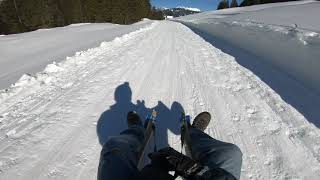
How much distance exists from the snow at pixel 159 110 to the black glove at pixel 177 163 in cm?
101

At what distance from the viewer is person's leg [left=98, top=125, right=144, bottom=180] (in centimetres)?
215

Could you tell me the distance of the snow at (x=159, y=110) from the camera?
323cm

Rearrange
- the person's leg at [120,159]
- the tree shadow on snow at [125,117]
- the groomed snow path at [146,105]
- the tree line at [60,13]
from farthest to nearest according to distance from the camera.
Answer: the tree line at [60,13] < the tree shadow on snow at [125,117] < the groomed snow path at [146,105] < the person's leg at [120,159]

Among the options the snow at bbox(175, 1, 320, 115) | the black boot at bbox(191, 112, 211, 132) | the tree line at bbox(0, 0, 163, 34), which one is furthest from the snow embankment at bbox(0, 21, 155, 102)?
the tree line at bbox(0, 0, 163, 34)

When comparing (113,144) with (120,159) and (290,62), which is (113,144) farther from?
(290,62)

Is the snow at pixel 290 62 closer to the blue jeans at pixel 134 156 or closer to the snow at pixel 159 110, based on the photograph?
the snow at pixel 159 110

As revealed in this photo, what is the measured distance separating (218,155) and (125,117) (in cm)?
216

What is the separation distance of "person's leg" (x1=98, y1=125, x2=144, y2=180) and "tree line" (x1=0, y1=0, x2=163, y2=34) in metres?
36.7

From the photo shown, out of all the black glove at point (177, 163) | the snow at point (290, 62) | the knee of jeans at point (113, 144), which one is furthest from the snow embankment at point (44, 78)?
the snow at point (290, 62)

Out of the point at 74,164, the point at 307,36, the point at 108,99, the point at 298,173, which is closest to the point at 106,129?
the point at 74,164

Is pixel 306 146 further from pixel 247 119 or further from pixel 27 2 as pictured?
pixel 27 2

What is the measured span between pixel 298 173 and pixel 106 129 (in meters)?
2.27

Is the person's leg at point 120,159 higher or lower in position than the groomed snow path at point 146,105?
higher

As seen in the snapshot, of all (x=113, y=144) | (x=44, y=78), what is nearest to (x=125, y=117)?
(x=113, y=144)
